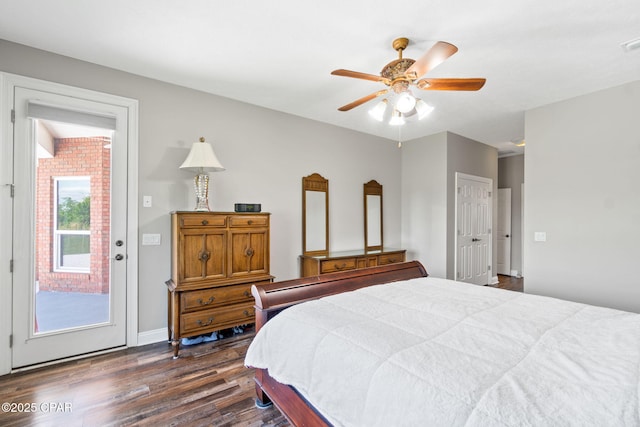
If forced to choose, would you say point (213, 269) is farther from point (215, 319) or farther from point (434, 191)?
point (434, 191)

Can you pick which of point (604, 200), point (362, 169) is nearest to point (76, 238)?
point (362, 169)

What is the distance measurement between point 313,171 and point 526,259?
298 centimetres

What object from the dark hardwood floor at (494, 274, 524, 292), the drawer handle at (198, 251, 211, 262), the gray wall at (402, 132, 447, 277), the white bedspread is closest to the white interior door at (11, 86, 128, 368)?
the drawer handle at (198, 251, 211, 262)

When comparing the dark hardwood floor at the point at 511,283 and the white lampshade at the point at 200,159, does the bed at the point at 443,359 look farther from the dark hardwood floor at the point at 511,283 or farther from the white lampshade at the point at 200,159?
the dark hardwood floor at the point at 511,283

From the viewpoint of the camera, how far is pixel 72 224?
266 centimetres

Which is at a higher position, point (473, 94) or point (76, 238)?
point (473, 94)

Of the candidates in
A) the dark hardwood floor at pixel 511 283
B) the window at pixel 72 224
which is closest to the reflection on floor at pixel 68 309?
the window at pixel 72 224

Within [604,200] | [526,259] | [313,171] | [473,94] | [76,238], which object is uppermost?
[473,94]

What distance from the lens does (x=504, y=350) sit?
3.94 feet

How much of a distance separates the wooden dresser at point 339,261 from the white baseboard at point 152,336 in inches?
67.7

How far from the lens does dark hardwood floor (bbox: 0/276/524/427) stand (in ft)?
6.05

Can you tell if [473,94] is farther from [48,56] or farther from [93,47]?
[48,56]

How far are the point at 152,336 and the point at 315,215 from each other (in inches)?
92.5

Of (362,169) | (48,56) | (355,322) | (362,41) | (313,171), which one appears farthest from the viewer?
(362,169)
